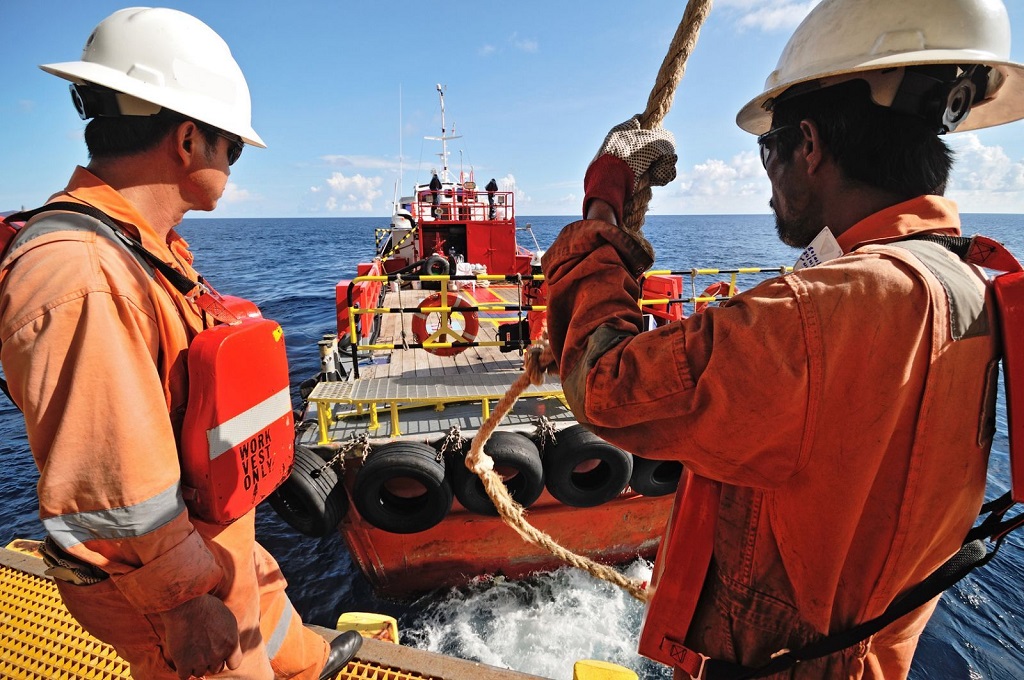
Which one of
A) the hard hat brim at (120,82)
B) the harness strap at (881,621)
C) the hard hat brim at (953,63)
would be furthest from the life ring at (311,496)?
the hard hat brim at (953,63)

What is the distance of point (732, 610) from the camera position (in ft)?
4.26

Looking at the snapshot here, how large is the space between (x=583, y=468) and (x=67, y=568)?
13.3 ft

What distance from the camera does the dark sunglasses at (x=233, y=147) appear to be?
Answer: 1810 millimetres

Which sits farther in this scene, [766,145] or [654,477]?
[654,477]

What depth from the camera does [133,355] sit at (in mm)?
1354

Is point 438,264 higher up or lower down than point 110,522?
higher up

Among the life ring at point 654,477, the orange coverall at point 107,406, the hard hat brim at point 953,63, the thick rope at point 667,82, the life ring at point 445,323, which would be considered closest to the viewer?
the hard hat brim at point 953,63

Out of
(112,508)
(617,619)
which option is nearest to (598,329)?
(112,508)

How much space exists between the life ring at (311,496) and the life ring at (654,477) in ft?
9.30

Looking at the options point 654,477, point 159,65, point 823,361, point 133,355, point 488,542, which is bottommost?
point 488,542

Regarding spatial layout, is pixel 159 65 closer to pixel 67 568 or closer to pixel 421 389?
pixel 67 568

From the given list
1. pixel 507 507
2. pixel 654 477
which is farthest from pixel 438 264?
pixel 507 507

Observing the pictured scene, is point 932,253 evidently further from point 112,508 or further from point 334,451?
point 334,451

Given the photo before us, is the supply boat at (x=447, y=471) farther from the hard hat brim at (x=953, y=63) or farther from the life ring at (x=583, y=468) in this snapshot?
the hard hat brim at (x=953, y=63)
